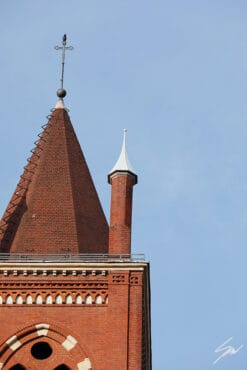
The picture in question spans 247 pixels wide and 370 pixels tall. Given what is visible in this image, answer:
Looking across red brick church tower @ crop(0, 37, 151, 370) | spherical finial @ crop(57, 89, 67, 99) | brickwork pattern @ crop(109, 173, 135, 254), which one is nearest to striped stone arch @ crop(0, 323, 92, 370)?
red brick church tower @ crop(0, 37, 151, 370)

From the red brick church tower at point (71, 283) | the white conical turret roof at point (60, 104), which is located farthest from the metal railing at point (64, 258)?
the white conical turret roof at point (60, 104)

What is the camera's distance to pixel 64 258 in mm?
39938

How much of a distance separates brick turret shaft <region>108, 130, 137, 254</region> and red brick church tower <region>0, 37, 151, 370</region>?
3 centimetres

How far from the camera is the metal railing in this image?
39594mm

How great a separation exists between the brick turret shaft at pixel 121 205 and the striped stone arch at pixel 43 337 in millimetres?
2793

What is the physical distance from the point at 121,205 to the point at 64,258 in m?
2.20

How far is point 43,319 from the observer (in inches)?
1532

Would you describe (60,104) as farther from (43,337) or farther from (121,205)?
(43,337)

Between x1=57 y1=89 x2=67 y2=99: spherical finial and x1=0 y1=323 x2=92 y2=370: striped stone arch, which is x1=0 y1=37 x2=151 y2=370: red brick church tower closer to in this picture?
x1=0 y1=323 x2=92 y2=370: striped stone arch

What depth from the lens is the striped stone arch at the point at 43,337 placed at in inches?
1503

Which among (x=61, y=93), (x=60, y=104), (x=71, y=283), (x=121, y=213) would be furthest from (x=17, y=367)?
(x=61, y=93)

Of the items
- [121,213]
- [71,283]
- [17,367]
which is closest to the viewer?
[17,367]

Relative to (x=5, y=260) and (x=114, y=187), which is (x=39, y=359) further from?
(x=114, y=187)

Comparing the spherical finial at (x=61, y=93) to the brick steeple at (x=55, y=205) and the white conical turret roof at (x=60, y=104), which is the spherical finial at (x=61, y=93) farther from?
the brick steeple at (x=55, y=205)
